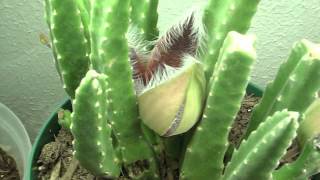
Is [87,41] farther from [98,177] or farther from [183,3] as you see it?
[183,3]

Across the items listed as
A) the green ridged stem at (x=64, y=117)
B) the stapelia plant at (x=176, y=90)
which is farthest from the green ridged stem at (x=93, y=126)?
the green ridged stem at (x=64, y=117)

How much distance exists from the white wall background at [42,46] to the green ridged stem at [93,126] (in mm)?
299

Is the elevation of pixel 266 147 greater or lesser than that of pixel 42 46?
greater

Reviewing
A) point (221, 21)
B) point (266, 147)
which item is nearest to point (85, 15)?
point (221, 21)

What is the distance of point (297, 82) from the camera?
0.49 meters

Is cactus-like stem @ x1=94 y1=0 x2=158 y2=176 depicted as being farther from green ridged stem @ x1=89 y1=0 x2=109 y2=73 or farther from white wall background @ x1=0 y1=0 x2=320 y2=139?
white wall background @ x1=0 y1=0 x2=320 y2=139

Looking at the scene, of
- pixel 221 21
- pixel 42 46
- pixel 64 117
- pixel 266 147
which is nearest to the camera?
pixel 266 147

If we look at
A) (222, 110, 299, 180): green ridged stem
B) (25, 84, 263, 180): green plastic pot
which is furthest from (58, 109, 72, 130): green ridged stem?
(222, 110, 299, 180): green ridged stem

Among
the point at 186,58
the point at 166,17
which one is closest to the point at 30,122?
the point at 166,17

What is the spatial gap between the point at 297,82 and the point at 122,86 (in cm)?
18

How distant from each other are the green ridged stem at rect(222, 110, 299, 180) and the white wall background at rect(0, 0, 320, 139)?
0.36 metres

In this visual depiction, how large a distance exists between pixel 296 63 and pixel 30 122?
684 millimetres

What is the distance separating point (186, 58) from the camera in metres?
0.50

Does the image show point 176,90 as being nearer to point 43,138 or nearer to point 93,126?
point 93,126
